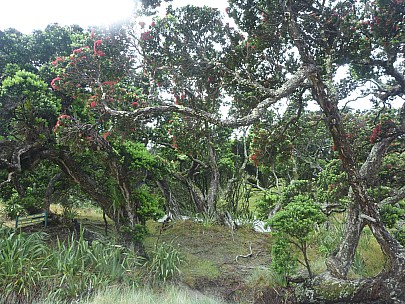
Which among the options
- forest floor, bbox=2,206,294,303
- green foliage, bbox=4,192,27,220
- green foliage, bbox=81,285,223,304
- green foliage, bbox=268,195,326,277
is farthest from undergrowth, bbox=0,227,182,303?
green foliage, bbox=268,195,326,277

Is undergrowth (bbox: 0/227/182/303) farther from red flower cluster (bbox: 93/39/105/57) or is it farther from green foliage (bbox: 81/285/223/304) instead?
red flower cluster (bbox: 93/39/105/57)

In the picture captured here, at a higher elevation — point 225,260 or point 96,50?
point 96,50

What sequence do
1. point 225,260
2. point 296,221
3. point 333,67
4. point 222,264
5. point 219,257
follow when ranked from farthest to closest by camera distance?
point 219,257 → point 225,260 → point 222,264 → point 333,67 → point 296,221

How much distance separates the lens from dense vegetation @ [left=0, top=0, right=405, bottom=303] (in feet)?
12.9

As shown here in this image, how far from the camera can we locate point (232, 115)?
19.1 feet

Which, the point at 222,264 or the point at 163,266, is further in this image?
the point at 222,264

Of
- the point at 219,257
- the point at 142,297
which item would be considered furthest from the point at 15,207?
the point at 219,257

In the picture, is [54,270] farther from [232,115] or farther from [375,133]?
[375,133]

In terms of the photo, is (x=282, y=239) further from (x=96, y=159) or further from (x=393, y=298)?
(x=96, y=159)

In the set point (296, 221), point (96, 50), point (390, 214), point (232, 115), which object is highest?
point (96, 50)

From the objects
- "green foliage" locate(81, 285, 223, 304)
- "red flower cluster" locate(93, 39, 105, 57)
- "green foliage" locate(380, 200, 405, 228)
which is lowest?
"green foliage" locate(81, 285, 223, 304)

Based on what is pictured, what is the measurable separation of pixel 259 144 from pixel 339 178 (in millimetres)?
1414

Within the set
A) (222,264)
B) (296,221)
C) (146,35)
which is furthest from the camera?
(222,264)

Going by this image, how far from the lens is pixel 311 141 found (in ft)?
32.6
